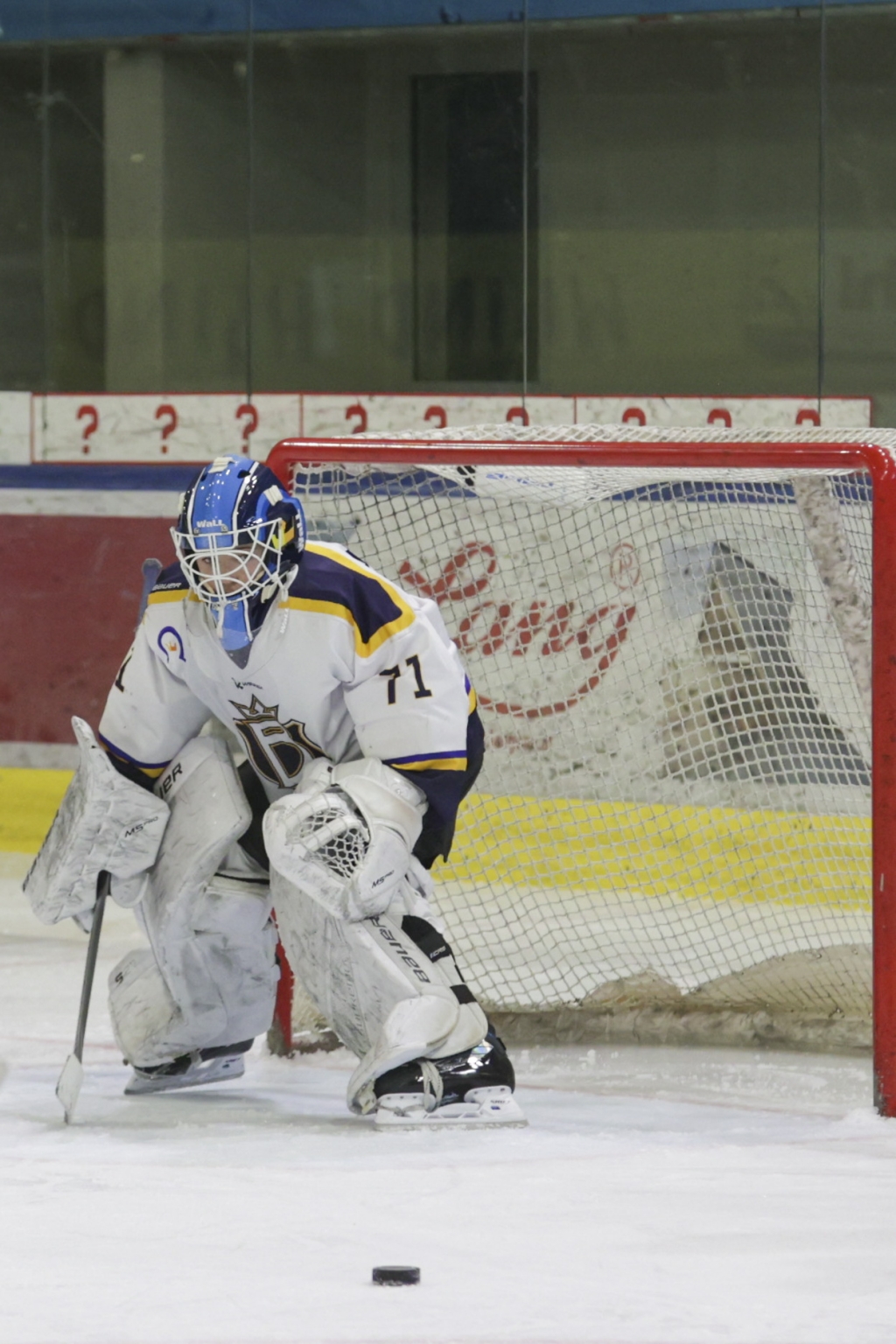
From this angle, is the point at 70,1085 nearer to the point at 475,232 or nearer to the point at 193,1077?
the point at 193,1077

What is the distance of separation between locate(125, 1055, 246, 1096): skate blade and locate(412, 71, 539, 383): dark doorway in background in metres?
2.58

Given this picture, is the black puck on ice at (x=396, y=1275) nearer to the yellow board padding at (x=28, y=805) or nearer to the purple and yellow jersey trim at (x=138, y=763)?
the purple and yellow jersey trim at (x=138, y=763)

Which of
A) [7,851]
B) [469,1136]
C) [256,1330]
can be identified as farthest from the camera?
[7,851]

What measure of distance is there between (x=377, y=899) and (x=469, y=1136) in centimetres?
34

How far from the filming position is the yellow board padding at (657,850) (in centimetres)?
396

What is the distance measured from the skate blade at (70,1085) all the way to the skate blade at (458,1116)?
1.36 feet

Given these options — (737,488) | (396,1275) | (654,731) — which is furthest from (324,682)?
(737,488)

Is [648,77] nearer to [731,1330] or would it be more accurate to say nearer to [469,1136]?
[469,1136]

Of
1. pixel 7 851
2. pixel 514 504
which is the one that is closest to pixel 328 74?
pixel 514 504

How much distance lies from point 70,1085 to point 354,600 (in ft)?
2.54

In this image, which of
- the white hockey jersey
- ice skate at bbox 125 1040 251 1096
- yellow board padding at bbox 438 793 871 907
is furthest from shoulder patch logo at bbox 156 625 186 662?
yellow board padding at bbox 438 793 871 907

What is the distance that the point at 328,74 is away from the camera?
17.8ft

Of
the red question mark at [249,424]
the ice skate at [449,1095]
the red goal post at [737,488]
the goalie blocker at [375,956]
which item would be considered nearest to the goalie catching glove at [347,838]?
the goalie blocker at [375,956]

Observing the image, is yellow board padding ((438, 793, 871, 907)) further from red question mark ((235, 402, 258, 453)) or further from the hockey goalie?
red question mark ((235, 402, 258, 453))
